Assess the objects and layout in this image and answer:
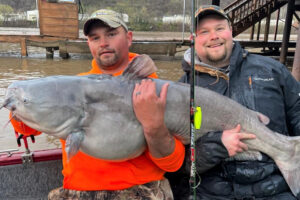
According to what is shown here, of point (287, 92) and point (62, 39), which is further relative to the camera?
point (62, 39)

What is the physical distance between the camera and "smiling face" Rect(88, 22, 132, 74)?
2209 millimetres

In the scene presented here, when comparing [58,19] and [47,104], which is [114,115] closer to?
[47,104]

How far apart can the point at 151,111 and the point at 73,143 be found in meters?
0.50

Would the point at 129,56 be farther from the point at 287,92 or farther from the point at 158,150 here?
the point at 287,92

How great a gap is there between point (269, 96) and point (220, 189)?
2.92ft

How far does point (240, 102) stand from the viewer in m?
2.30

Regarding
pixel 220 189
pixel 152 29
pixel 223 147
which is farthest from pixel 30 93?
pixel 152 29

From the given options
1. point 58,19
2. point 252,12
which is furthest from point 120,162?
point 252,12

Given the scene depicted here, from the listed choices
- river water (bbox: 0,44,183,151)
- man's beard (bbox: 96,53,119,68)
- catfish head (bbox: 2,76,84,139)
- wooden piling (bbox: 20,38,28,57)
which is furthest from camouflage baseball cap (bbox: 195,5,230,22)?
wooden piling (bbox: 20,38,28,57)

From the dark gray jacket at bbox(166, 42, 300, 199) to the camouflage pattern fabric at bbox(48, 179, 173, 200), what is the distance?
0.32 m

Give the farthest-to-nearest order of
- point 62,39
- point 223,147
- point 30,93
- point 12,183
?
point 62,39 → point 12,183 → point 223,147 → point 30,93

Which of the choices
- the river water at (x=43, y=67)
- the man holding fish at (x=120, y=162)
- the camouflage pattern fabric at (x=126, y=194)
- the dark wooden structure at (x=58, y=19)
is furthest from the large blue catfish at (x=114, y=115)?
the dark wooden structure at (x=58, y=19)

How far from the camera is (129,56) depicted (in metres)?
2.46

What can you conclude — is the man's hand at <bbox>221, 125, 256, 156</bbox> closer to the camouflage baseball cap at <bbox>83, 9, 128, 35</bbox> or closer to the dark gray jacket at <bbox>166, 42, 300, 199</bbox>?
the dark gray jacket at <bbox>166, 42, 300, 199</bbox>
